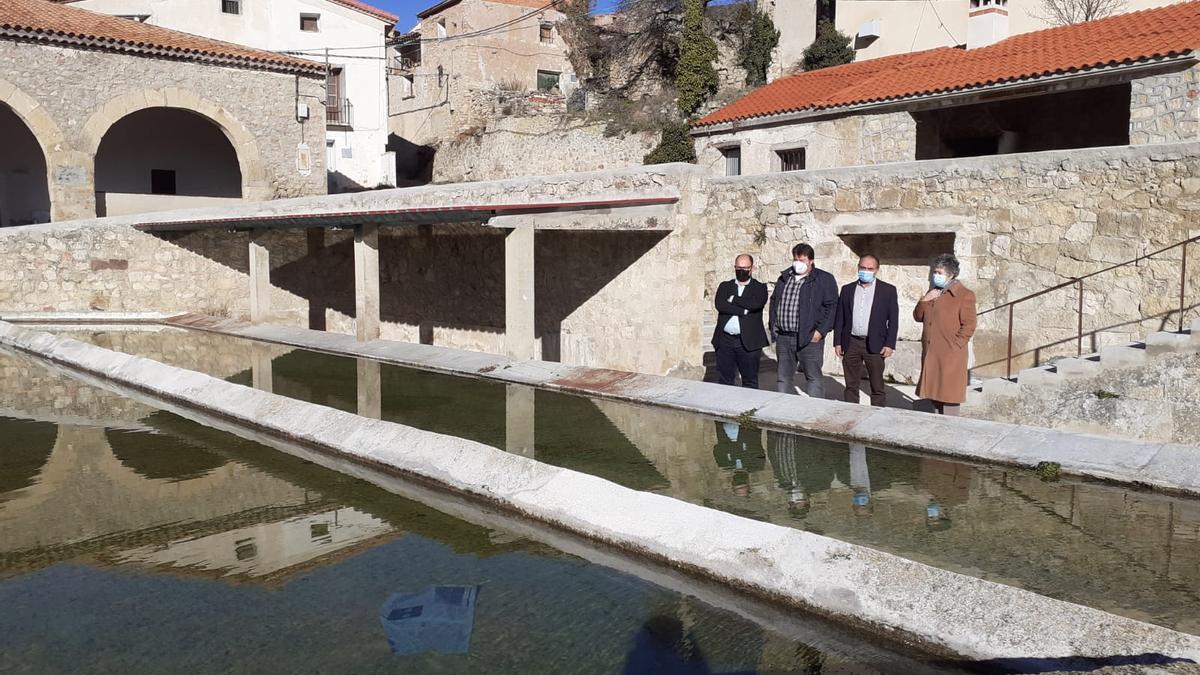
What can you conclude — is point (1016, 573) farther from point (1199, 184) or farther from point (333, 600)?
point (1199, 184)

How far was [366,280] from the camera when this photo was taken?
41.3ft

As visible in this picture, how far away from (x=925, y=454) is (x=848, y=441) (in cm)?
57

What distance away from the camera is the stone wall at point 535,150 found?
27062mm

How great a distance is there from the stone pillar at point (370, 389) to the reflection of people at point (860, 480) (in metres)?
3.82

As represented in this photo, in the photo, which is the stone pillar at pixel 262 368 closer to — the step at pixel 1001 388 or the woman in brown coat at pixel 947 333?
the woman in brown coat at pixel 947 333

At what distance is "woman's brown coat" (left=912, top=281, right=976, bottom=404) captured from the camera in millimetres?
6988

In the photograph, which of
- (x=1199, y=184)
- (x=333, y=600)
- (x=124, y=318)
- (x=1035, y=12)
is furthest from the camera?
(x=1035, y=12)

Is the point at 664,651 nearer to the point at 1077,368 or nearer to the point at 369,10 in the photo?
the point at 1077,368

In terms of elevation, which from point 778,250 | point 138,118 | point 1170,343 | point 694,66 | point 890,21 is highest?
point 890,21

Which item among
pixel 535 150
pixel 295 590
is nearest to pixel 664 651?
pixel 295 590

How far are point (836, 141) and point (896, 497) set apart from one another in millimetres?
12345

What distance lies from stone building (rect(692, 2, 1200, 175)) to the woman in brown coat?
7.77 meters

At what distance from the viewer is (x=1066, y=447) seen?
5.88m

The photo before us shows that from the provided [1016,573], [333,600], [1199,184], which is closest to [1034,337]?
[1199,184]
